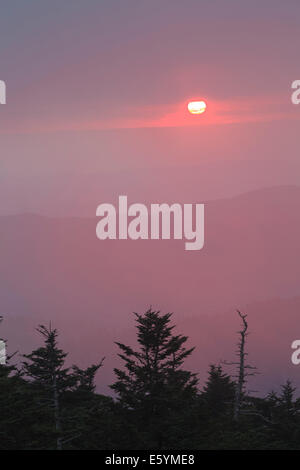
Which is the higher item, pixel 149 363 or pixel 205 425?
pixel 149 363

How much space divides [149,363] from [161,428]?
3.19 metres

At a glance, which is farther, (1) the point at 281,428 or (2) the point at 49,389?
(1) the point at 281,428

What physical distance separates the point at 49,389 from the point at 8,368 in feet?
8.84

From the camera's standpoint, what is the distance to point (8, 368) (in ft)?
96.8

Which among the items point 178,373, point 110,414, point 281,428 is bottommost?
point 281,428

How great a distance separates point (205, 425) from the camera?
94.2ft
